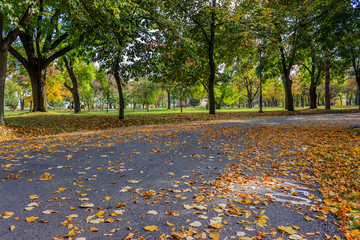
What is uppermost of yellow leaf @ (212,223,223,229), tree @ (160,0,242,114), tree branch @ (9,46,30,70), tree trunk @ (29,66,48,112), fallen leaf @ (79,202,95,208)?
tree @ (160,0,242,114)

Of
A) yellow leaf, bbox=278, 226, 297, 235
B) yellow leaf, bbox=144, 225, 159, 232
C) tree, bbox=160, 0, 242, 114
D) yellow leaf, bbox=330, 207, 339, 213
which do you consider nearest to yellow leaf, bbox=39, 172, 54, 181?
yellow leaf, bbox=144, 225, 159, 232

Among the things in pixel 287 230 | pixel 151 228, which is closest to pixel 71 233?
pixel 151 228

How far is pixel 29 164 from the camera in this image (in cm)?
536

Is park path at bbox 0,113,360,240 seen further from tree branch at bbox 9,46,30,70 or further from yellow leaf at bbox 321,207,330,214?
tree branch at bbox 9,46,30,70

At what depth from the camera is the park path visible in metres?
2.74

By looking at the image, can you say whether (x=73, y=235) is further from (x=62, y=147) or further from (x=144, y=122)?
(x=144, y=122)

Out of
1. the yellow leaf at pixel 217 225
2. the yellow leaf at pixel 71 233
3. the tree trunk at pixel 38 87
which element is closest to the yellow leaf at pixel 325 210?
the yellow leaf at pixel 217 225

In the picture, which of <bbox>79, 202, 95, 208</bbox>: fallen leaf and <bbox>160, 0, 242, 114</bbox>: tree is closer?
<bbox>79, 202, 95, 208</bbox>: fallen leaf

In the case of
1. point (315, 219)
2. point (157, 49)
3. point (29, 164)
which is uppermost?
point (157, 49)

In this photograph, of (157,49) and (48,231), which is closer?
(48,231)

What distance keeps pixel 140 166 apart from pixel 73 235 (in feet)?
9.21

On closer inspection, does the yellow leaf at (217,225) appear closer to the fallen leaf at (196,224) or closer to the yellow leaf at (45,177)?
the fallen leaf at (196,224)

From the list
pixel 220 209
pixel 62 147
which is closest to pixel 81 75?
pixel 62 147

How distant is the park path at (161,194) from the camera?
274 centimetres
